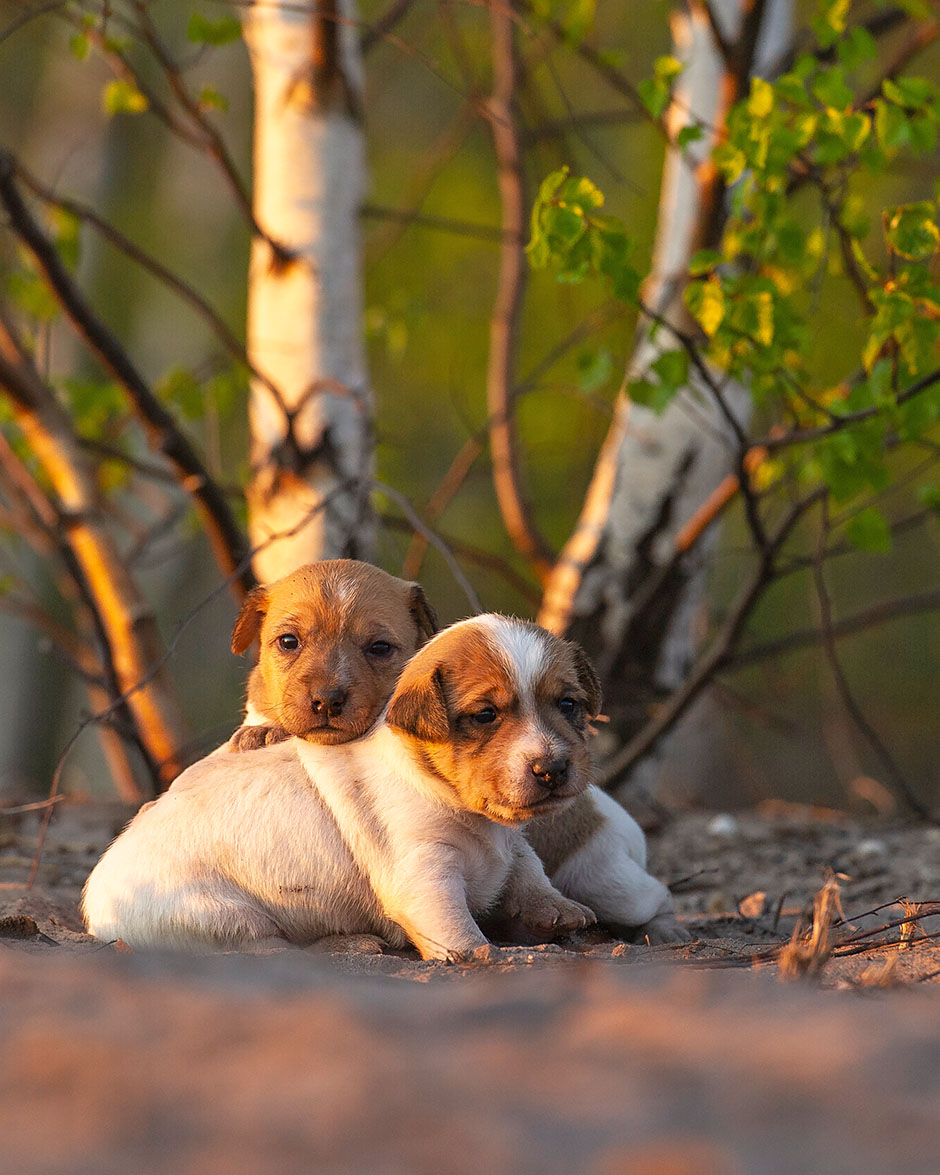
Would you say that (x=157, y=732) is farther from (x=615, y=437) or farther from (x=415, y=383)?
(x=415, y=383)

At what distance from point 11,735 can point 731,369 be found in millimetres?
15590

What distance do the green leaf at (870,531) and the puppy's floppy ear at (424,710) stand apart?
2189mm

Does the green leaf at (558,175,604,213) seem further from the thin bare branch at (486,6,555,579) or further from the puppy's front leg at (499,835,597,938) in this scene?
the thin bare branch at (486,6,555,579)

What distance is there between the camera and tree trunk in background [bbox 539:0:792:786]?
7.02 meters

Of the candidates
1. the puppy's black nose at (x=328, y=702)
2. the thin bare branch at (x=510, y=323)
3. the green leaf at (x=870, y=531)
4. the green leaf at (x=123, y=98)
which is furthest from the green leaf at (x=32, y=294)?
the green leaf at (x=870, y=531)

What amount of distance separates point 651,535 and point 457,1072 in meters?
5.39

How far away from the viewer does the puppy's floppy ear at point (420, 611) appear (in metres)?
4.38

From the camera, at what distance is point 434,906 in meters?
3.47

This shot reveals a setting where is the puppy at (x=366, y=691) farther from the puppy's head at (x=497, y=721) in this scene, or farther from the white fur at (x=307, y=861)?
the puppy's head at (x=497, y=721)

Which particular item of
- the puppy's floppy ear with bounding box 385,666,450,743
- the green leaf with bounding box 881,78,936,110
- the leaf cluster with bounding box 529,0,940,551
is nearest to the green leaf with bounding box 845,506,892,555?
the leaf cluster with bounding box 529,0,940,551

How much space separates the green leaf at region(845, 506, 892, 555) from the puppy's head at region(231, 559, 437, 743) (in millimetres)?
1751

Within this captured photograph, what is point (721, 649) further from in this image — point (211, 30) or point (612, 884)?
point (211, 30)

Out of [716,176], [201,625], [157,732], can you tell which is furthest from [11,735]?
[716,176]

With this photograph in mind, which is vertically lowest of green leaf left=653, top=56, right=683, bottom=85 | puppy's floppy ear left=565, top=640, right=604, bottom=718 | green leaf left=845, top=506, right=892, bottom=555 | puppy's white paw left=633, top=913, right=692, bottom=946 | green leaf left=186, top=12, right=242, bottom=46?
puppy's white paw left=633, top=913, right=692, bottom=946
